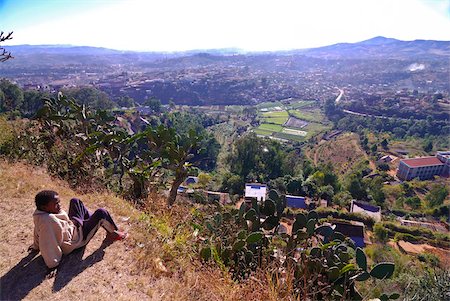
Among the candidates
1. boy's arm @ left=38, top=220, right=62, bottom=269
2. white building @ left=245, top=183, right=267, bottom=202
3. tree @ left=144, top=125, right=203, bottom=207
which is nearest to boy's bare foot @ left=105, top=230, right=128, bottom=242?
boy's arm @ left=38, top=220, right=62, bottom=269

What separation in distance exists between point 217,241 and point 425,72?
257ft

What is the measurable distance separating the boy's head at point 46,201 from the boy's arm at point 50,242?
3.3 inches

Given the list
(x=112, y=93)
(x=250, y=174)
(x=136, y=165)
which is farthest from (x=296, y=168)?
(x=112, y=93)

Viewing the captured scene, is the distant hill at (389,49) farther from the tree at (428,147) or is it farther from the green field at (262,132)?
the green field at (262,132)

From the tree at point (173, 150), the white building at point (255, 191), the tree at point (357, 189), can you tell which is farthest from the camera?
the tree at point (357, 189)

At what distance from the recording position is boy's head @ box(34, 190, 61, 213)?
1979mm

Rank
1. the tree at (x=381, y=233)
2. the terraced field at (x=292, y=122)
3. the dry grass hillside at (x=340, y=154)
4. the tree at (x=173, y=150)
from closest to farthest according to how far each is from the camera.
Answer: the tree at (x=173, y=150)
the tree at (x=381, y=233)
the dry grass hillside at (x=340, y=154)
the terraced field at (x=292, y=122)

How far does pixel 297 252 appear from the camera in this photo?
258 cm

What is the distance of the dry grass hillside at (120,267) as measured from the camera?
78.7 inches

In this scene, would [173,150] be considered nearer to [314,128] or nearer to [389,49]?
[314,128]

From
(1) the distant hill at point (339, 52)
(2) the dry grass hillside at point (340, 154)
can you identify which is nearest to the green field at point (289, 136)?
(2) the dry grass hillside at point (340, 154)

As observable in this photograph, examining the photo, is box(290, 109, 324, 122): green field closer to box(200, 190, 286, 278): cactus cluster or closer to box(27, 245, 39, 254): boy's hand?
box(200, 190, 286, 278): cactus cluster

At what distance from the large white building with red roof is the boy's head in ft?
73.3

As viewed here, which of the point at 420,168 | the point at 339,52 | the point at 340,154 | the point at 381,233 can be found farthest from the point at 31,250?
the point at 339,52
